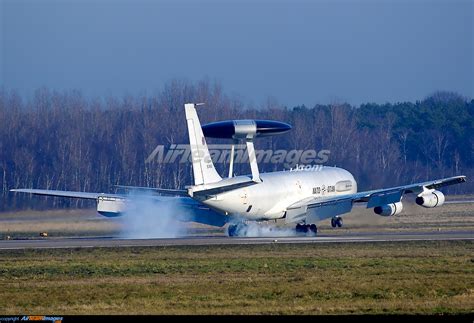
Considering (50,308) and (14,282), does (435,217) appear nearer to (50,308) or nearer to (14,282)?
(14,282)

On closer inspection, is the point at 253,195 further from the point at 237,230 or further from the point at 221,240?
the point at 221,240

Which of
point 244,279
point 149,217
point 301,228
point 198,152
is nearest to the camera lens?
point 244,279

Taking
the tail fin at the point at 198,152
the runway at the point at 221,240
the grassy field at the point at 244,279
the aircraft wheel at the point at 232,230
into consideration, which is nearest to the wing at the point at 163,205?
the aircraft wheel at the point at 232,230

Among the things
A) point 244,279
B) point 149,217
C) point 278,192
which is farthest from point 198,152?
point 244,279

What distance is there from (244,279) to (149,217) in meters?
27.8

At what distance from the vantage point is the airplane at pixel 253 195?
56812 millimetres

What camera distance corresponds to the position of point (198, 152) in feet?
186

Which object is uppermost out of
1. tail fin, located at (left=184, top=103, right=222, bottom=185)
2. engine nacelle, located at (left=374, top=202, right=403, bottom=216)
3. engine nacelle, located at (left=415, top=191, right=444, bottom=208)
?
tail fin, located at (left=184, top=103, right=222, bottom=185)

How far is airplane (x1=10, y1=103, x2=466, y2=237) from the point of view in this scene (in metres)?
56.8

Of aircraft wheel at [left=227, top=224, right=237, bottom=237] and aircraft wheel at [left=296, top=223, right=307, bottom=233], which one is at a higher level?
aircraft wheel at [left=296, top=223, right=307, bottom=233]

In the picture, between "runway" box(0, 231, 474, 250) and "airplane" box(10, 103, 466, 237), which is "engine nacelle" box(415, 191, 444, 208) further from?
"runway" box(0, 231, 474, 250)

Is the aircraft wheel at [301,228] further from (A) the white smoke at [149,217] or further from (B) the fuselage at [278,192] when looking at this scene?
(A) the white smoke at [149,217]

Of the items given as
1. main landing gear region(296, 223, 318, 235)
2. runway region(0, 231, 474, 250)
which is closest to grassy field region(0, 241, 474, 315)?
runway region(0, 231, 474, 250)

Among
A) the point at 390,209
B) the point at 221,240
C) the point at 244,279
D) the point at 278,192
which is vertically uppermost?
the point at 278,192
